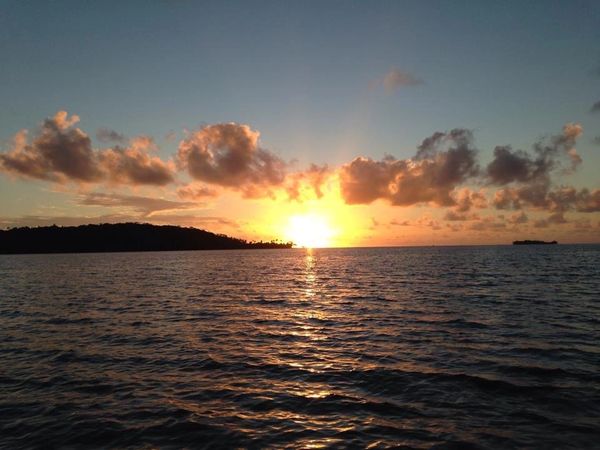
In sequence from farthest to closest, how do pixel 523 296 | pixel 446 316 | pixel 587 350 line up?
pixel 523 296, pixel 446 316, pixel 587 350

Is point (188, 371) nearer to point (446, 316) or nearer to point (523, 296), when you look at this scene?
point (446, 316)

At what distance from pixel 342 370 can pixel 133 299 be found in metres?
37.8

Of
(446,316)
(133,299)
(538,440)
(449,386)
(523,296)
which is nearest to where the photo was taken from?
(538,440)

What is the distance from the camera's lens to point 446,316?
35.4m

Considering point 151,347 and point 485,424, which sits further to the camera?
point 151,347

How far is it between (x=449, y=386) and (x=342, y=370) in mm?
5151

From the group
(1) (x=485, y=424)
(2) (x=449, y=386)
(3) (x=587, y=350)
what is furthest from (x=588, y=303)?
(1) (x=485, y=424)

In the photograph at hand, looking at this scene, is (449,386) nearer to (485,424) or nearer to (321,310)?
(485,424)

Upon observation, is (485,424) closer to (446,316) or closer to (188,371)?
(188,371)

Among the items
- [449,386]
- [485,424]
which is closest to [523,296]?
[449,386]

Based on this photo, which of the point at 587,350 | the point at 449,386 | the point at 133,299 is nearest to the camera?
the point at 449,386

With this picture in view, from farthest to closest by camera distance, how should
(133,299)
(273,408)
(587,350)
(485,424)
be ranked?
(133,299) < (587,350) < (273,408) < (485,424)

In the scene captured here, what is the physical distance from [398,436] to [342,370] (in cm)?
729

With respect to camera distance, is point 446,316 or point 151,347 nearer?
point 151,347
